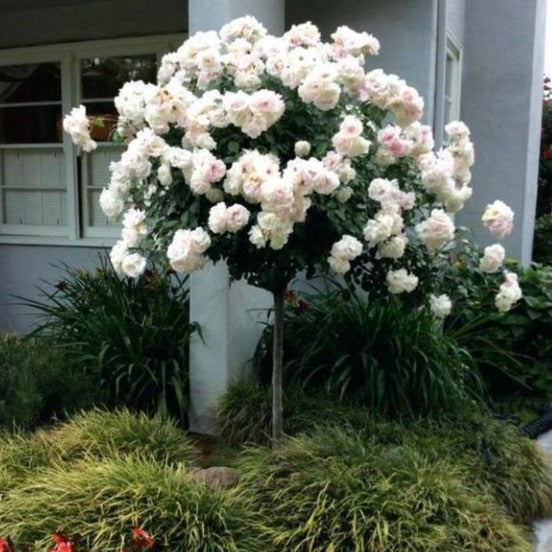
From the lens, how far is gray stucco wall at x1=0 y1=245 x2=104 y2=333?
7004 millimetres

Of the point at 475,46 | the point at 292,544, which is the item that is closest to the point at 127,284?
the point at 292,544

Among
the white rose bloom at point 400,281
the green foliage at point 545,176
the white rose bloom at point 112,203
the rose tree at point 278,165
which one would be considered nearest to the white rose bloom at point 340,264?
the rose tree at point 278,165

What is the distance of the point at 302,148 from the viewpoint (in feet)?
10.2

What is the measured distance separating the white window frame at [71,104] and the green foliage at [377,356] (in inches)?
116

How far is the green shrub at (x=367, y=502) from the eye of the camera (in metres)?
2.82

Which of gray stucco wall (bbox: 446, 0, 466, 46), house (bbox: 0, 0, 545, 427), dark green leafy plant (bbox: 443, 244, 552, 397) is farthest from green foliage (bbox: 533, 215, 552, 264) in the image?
dark green leafy plant (bbox: 443, 244, 552, 397)

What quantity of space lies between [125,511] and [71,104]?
16.8ft

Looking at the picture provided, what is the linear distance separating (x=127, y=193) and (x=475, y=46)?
5499 mm

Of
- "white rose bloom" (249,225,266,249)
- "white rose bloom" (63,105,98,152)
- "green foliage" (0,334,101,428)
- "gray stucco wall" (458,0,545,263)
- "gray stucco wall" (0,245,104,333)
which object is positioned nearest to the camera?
"white rose bloom" (249,225,266,249)

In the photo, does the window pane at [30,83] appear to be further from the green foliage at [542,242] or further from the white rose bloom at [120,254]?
the green foliage at [542,242]

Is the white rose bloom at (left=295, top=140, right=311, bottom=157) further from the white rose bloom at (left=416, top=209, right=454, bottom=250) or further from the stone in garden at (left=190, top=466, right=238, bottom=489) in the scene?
the stone in garden at (left=190, top=466, right=238, bottom=489)

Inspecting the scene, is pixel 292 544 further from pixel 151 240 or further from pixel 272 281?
pixel 151 240

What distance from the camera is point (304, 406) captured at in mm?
4223

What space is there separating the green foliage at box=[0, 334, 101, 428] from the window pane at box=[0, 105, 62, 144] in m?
3.10
